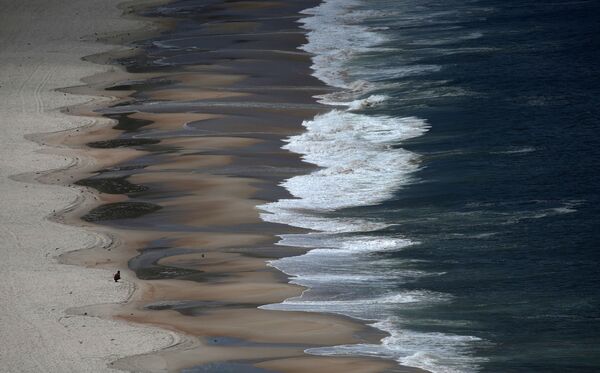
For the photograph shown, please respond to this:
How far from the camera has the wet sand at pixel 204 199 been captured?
1856cm

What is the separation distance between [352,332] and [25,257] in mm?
6326

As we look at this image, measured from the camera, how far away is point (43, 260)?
21969mm

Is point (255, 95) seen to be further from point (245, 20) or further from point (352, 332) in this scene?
point (352, 332)

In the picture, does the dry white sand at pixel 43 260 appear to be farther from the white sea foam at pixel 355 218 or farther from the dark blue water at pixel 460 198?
the dark blue water at pixel 460 198

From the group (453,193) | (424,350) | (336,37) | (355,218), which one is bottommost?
(424,350)

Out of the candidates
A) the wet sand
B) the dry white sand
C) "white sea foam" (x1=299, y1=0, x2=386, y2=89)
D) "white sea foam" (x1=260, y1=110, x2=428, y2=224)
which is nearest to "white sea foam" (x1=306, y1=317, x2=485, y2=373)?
the wet sand

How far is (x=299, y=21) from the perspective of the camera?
49031mm

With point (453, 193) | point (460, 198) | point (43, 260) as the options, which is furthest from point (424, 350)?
point (453, 193)

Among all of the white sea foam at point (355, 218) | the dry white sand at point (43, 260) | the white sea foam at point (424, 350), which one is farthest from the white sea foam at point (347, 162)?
the white sea foam at point (424, 350)

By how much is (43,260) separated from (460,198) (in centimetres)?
844

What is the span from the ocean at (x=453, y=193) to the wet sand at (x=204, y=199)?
18.6 inches

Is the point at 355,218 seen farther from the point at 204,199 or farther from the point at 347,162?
the point at 347,162

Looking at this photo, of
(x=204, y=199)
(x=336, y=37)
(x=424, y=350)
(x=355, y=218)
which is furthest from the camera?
(x=336, y=37)

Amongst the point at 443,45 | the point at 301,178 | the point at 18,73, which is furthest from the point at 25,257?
the point at 443,45
